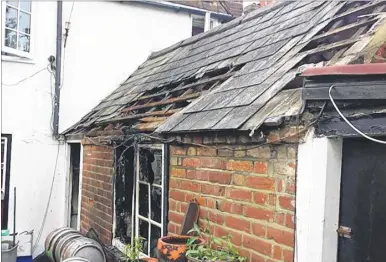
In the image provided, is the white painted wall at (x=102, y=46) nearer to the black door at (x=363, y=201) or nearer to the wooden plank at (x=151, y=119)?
the wooden plank at (x=151, y=119)

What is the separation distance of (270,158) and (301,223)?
0.50 metres

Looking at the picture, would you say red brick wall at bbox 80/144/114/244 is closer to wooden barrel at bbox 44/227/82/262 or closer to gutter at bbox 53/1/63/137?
wooden barrel at bbox 44/227/82/262

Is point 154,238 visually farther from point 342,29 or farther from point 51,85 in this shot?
point 51,85

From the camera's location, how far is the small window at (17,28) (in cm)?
791

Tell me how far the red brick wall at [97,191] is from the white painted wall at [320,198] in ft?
12.8

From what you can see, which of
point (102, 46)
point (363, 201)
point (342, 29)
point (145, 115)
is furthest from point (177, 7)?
point (363, 201)

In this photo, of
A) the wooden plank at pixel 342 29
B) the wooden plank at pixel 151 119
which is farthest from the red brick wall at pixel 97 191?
the wooden plank at pixel 342 29

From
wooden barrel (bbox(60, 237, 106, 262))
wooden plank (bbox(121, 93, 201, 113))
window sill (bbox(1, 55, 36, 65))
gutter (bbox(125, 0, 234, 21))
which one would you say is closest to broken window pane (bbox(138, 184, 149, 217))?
wooden barrel (bbox(60, 237, 106, 262))

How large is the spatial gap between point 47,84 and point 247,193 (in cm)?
627

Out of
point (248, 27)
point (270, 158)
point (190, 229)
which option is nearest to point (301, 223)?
point (270, 158)

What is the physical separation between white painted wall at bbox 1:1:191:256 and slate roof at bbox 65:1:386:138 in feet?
5.20

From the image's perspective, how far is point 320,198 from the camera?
2.48m

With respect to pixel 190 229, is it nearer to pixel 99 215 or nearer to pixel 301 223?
pixel 301 223

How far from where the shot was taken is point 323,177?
2480 mm
